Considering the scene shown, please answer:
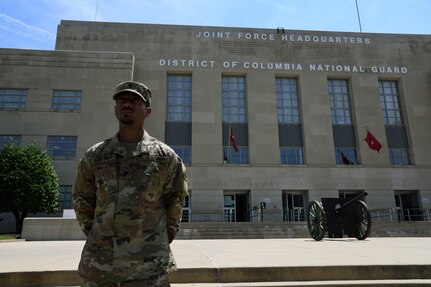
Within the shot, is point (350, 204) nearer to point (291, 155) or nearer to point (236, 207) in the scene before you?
point (236, 207)

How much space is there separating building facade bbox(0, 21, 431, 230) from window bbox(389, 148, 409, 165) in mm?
203

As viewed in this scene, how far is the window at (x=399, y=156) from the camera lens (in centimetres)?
3194

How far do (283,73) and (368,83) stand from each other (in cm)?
862

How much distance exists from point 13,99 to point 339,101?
29.9m

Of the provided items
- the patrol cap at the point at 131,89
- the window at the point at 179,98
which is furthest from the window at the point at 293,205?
the patrol cap at the point at 131,89

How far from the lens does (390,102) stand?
111 feet

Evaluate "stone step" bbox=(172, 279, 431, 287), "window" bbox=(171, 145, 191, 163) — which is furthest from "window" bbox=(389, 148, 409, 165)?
"stone step" bbox=(172, 279, 431, 287)

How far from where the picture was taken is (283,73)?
3303cm

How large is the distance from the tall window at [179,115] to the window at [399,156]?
63.4 ft

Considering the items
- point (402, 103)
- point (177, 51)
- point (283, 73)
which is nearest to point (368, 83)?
point (402, 103)

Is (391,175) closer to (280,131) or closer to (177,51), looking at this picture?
(280,131)

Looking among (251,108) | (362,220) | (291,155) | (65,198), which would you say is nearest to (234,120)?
(251,108)

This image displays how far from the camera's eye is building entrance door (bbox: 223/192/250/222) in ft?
96.9

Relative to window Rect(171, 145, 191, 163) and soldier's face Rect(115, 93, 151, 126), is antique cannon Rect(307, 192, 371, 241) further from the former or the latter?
window Rect(171, 145, 191, 163)
